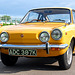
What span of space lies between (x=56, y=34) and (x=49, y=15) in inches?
69.0

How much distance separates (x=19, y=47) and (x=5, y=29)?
70 centimetres

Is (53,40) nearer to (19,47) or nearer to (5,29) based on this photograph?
(19,47)

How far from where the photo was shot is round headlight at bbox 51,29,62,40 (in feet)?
14.6

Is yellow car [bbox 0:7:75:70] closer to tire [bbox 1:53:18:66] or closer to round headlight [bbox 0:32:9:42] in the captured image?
round headlight [bbox 0:32:9:42]

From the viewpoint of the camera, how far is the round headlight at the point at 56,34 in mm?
4449

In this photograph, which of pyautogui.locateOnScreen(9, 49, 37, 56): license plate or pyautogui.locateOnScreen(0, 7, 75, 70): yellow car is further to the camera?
pyautogui.locateOnScreen(9, 49, 37, 56): license plate

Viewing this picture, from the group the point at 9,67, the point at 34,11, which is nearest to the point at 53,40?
the point at 9,67

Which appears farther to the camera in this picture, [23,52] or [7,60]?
[7,60]

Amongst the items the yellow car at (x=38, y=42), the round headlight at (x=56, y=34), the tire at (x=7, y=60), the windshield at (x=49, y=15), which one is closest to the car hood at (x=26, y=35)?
the yellow car at (x=38, y=42)

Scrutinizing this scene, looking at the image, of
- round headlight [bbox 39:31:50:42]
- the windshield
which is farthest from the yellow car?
the windshield

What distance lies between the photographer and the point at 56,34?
14.7 ft

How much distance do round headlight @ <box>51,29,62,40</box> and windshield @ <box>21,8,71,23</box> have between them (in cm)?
143

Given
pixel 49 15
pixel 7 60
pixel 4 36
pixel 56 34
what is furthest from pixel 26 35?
pixel 49 15

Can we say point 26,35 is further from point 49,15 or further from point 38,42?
point 49,15
